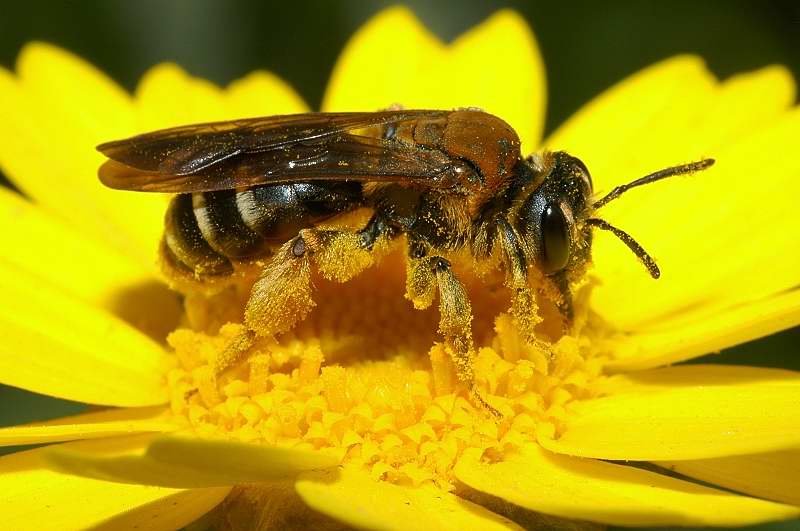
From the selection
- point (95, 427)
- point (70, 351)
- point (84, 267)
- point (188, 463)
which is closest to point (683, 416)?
point (188, 463)

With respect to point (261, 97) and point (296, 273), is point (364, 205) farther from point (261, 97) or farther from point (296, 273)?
point (261, 97)

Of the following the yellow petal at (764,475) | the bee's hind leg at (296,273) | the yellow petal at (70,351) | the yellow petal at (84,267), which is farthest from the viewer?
the yellow petal at (84,267)

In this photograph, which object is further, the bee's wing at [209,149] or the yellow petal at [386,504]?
the bee's wing at [209,149]

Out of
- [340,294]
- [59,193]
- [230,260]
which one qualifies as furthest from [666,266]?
[59,193]

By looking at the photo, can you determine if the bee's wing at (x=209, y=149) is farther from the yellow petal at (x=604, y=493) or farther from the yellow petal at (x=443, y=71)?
the yellow petal at (x=443, y=71)

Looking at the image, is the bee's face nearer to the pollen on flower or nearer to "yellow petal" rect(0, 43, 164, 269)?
the pollen on flower

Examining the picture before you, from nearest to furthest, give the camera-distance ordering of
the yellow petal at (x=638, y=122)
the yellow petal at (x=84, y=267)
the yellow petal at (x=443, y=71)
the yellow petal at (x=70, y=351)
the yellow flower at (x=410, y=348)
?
1. the yellow flower at (x=410, y=348)
2. the yellow petal at (x=70, y=351)
3. the yellow petal at (x=84, y=267)
4. the yellow petal at (x=638, y=122)
5. the yellow petal at (x=443, y=71)

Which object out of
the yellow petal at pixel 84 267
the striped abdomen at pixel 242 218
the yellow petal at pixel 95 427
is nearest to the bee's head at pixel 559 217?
the striped abdomen at pixel 242 218

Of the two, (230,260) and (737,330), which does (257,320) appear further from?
(737,330)

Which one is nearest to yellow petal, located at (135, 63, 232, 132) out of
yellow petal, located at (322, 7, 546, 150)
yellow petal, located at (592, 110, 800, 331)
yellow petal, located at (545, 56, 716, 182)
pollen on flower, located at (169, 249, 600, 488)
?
yellow petal, located at (322, 7, 546, 150)
